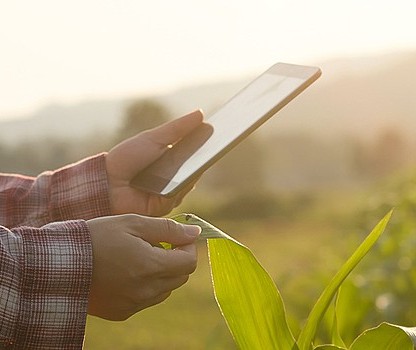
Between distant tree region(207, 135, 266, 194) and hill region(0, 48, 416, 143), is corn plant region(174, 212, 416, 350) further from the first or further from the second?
distant tree region(207, 135, 266, 194)

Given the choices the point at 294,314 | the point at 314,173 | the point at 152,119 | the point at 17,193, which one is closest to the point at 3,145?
the point at 152,119

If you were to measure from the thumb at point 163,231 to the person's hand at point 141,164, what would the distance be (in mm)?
375

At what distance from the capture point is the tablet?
46.4 inches

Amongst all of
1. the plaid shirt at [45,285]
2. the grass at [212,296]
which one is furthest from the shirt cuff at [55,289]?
the grass at [212,296]

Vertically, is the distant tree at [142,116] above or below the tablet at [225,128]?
below

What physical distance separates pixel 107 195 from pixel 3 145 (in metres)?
3.17

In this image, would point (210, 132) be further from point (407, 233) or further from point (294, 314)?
point (294, 314)

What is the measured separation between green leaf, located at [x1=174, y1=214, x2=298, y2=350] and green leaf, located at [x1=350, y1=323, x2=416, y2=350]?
0.23 ft

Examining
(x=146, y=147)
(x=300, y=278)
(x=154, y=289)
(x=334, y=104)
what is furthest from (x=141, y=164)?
(x=334, y=104)

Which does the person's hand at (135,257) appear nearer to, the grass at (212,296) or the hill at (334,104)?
the grass at (212,296)

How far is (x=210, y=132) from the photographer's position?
129cm

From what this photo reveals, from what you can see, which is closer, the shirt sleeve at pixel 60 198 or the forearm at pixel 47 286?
the forearm at pixel 47 286

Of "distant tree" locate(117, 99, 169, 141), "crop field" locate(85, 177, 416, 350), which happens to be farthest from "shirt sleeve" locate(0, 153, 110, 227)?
"distant tree" locate(117, 99, 169, 141)

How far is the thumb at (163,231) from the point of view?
895 millimetres
